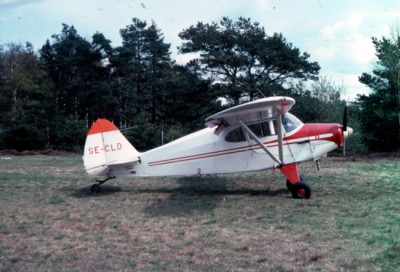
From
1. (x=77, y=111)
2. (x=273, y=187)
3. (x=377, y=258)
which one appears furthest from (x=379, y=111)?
(x=77, y=111)

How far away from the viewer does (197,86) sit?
105 feet

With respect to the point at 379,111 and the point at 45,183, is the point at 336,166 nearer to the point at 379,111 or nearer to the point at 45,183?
the point at 379,111

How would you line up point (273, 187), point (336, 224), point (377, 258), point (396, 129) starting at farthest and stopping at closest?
point (396, 129) → point (273, 187) → point (336, 224) → point (377, 258)

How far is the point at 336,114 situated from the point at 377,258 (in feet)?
89.6

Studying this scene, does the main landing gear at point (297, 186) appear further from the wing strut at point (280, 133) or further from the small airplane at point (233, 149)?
the wing strut at point (280, 133)

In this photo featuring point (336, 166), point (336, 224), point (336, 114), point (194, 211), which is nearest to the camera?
point (336, 224)

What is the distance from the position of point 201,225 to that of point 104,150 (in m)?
4.69

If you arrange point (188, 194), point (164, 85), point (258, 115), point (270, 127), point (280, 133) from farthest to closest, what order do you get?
point (164, 85) → point (188, 194) → point (270, 127) → point (258, 115) → point (280, 133)

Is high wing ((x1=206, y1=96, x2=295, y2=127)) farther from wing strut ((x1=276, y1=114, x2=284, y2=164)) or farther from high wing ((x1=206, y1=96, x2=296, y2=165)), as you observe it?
wing strut ((x1=276, y1=114, x2=284, y2=164))

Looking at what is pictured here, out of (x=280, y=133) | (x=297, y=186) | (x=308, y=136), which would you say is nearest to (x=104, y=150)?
(x=280, y=133)

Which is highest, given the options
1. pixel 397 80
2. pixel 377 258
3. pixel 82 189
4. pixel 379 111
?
pixel 397 80

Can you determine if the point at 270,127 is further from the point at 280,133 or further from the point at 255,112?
the point at 255,112

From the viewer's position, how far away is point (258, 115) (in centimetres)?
1032

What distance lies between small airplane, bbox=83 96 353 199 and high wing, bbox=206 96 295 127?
0.03 m
